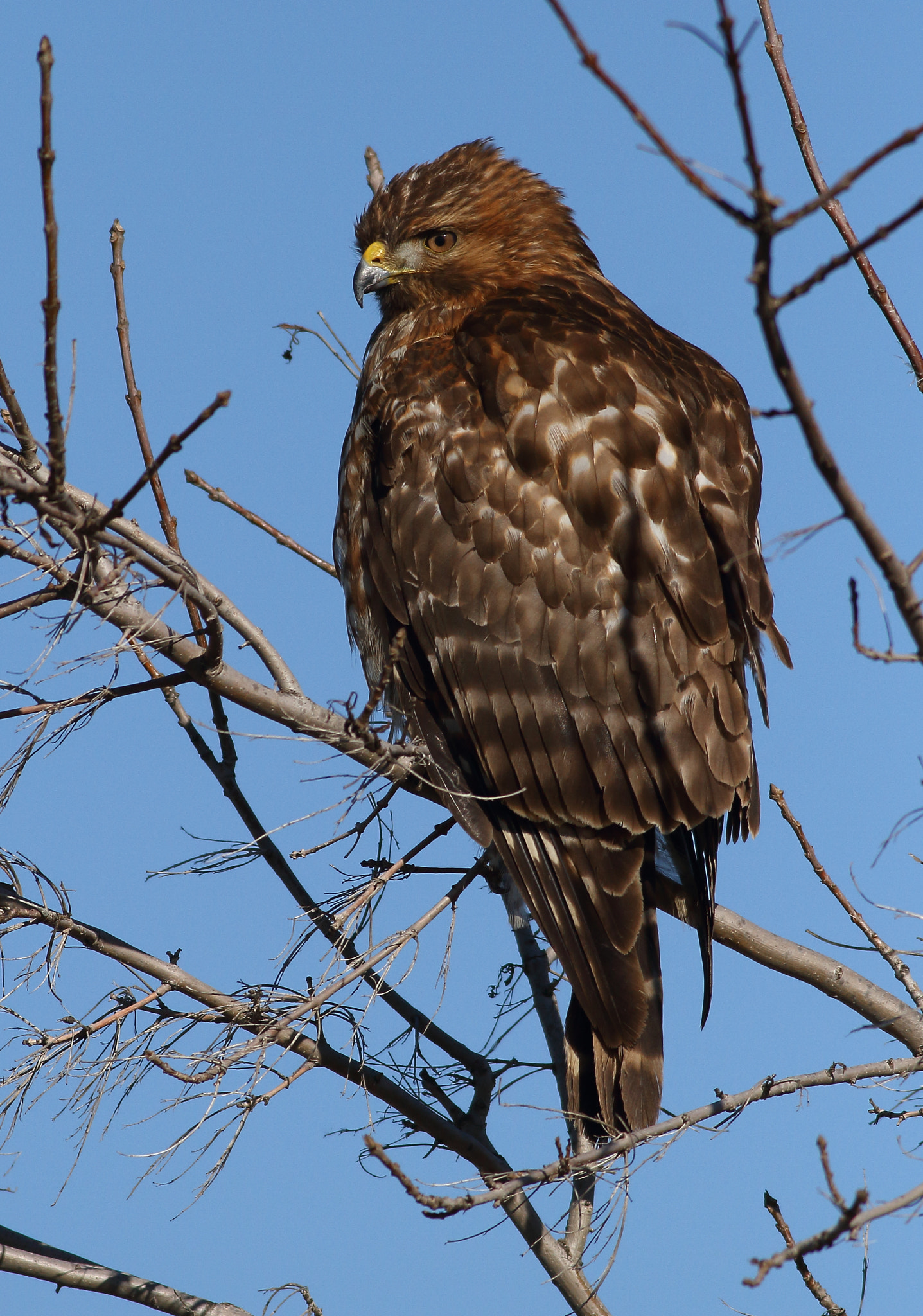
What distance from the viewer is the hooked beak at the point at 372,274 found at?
465cm

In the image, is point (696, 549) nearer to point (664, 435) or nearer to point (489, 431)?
point (664, 435)

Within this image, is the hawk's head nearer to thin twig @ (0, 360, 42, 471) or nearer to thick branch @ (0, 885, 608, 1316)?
thin twig @ (0, 360, 42, 471)

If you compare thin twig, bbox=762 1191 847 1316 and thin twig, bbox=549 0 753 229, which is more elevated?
thin twig, bbox=549 0 753 229

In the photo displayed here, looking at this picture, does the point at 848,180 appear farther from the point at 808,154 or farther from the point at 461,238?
the point at 461,238

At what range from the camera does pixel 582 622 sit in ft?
11.9

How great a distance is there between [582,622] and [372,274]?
179 cm

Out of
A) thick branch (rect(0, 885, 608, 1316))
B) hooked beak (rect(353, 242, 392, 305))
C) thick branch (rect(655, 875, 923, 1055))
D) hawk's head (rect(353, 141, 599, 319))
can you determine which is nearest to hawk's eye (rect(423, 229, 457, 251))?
hawk's head (rect(353, 141, 599, 319))

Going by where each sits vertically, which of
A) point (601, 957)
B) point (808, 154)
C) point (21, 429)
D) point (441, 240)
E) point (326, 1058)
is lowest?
point (326, 1058)

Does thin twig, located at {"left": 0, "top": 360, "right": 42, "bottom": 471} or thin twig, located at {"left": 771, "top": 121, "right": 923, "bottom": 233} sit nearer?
thin twig, located at {"left": 771, "top": 121, "right": 923, "bottom": 233}

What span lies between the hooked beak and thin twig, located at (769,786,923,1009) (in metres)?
2.34

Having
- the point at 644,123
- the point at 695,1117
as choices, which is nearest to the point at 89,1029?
the point at 695,1117

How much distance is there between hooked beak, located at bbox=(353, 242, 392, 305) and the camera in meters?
4.65

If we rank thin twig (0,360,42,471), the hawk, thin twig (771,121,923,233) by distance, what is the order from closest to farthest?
thin twig (771,121,923,233)
thin twig (0,360,42,471)
the hawk

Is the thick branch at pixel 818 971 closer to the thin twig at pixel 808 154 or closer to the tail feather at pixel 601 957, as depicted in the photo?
the tail feather at pixel 601 957
